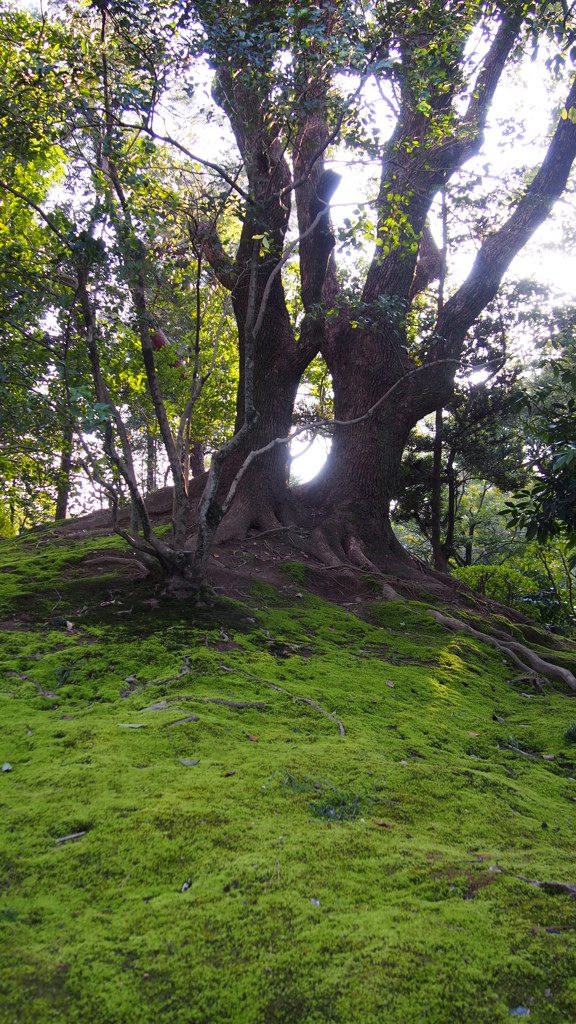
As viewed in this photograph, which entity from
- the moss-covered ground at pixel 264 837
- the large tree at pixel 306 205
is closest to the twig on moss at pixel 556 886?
the moss-covered ground at pixel 264 837

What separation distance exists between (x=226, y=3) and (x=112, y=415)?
11.1ft

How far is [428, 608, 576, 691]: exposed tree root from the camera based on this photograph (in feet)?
18.7

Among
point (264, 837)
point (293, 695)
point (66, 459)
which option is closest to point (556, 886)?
point (264, 837)

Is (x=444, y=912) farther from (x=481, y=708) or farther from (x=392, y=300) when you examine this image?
(x=392, y=300)

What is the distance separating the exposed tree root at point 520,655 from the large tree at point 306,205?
160 cm

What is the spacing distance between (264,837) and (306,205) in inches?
306

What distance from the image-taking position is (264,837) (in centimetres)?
202

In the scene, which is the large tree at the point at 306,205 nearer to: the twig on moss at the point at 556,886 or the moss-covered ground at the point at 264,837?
the moss-covered ground at the point at 264,837

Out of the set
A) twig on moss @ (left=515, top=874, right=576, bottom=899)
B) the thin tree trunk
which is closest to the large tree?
the thin tree trunk

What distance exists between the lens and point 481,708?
440 centimetres

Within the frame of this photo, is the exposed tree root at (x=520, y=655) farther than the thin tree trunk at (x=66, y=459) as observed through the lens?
Yes

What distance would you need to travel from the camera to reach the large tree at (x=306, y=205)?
4.24 meters

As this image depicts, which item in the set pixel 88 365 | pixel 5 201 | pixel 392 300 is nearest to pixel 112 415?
pixel 88 365

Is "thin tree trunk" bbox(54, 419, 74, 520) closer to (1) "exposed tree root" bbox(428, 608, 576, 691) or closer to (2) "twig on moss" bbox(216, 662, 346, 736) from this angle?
(2) "twig on moss" bbox(216, 662, 346, 736)
